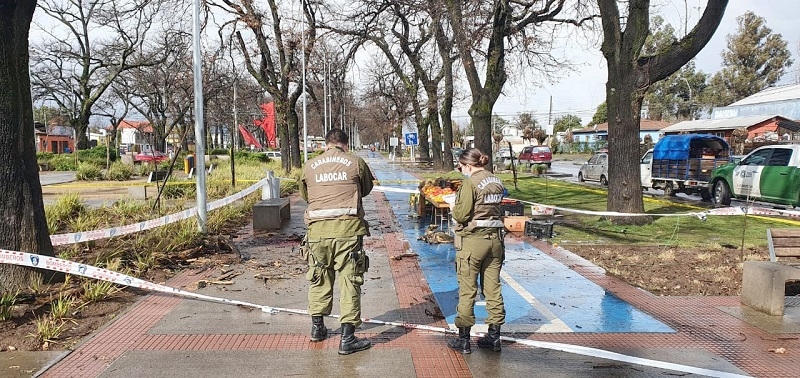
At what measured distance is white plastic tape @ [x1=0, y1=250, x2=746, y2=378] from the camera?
4504 mm

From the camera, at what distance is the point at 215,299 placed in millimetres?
6137

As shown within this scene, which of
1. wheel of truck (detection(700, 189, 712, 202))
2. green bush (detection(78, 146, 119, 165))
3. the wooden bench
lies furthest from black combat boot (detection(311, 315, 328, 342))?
green bush (detection(78, 146, 119, 165))

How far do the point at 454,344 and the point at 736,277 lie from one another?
4873 mm

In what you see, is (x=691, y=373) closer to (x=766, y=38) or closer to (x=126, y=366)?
(x=126, y=366)

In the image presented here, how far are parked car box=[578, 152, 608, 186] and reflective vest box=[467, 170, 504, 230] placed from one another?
20872mm

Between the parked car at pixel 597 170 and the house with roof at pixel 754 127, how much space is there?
70.1 ft

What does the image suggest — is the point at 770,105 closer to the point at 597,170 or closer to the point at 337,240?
the point at 597,170

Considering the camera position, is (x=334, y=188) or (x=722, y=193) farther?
(x=722, y=193)

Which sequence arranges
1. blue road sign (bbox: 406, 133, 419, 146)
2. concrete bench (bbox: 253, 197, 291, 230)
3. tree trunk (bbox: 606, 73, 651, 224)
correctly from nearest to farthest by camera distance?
concrete bench (bbox: 253, 197, 291, 230), tree trunk (bbox: 606, 73, 651, 224), blue road sign (bbox: 406, 133, 419, 146)

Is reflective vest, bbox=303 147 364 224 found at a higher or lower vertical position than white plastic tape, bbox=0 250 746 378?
higher

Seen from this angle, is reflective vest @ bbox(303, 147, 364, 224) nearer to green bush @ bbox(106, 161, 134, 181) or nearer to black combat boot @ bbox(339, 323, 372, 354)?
black combat boot @ bbox(339, 323, 372, 354)

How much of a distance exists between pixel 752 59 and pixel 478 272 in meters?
68.7

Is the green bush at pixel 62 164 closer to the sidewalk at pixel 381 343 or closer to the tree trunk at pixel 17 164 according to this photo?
the tree trunk at pixel 17 164

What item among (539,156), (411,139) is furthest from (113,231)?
(539,156)
